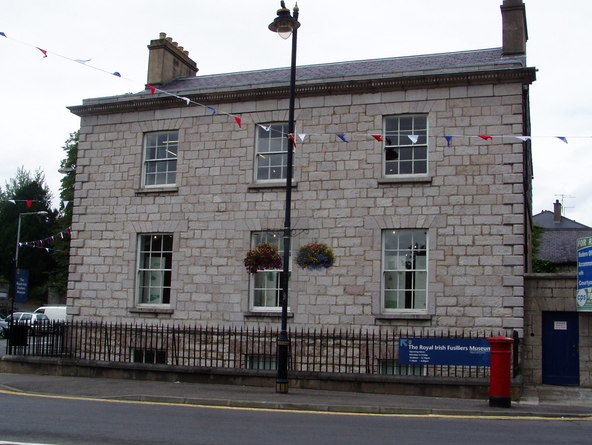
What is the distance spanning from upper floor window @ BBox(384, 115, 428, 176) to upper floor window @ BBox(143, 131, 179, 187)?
618 centimetres

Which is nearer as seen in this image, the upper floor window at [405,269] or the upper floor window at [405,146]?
the upper floor window at [405,269]

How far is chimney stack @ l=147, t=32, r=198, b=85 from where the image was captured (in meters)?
22.1

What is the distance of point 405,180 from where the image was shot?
17.3 metres

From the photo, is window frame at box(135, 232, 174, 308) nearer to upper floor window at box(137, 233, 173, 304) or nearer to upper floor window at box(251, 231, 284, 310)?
upper floor window at box(137, 233, 173, 304)

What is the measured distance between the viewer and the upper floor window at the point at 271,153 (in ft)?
61.6

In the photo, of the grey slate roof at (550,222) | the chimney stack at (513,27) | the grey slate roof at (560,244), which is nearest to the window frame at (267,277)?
the chimney stack at (513,27)

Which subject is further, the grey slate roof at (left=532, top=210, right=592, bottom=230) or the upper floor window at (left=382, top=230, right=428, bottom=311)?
the grey slate roof at (left=532, top=210, right=592, bottom=230)

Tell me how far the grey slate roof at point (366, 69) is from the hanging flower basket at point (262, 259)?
4699 mm

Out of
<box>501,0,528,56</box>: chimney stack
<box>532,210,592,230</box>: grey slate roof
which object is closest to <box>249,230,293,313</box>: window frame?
<box>501,0,528,56</box>: chimney stack

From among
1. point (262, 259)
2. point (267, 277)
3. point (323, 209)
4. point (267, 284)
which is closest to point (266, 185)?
point (323, 209)

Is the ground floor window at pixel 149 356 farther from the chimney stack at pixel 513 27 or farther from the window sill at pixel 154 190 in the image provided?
the chimney stack at pixel 513 27

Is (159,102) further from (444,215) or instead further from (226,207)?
(444,215)

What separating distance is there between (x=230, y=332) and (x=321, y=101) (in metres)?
6.61

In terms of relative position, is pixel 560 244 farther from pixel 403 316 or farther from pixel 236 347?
pixel 236 347
